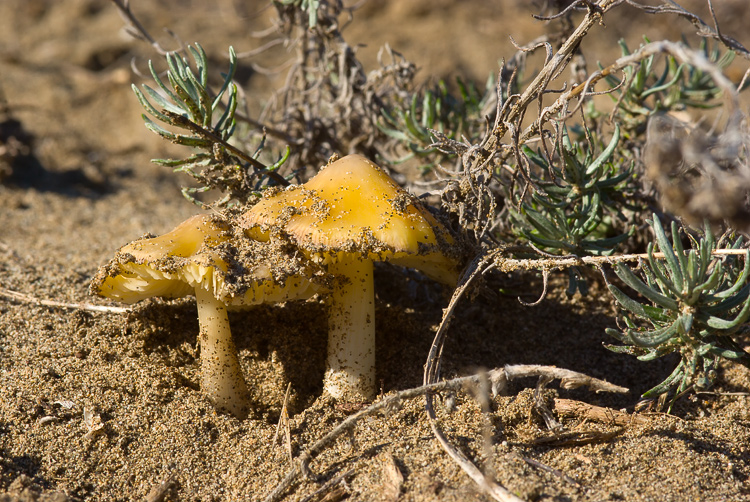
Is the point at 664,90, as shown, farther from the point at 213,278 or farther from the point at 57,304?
the point at 57,304

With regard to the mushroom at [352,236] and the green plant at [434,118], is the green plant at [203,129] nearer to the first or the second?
the mushroom at [352,236]

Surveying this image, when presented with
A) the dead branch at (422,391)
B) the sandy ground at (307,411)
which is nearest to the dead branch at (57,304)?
the sandy ground at (307,411)

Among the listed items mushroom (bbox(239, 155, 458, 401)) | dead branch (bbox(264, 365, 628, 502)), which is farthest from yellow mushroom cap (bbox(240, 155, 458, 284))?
dead branch (bbox(264, 365, 628, 502))

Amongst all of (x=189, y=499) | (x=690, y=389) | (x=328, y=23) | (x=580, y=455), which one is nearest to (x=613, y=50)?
(x=328, y=23)

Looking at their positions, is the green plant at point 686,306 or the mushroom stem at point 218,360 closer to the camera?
the green plant at point 686,306

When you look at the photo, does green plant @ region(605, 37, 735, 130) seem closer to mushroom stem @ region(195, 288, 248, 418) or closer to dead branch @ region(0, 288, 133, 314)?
mushroom stem @ region(195, 288, 248, 418)

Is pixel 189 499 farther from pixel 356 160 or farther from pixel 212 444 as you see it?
pixel 356 160
